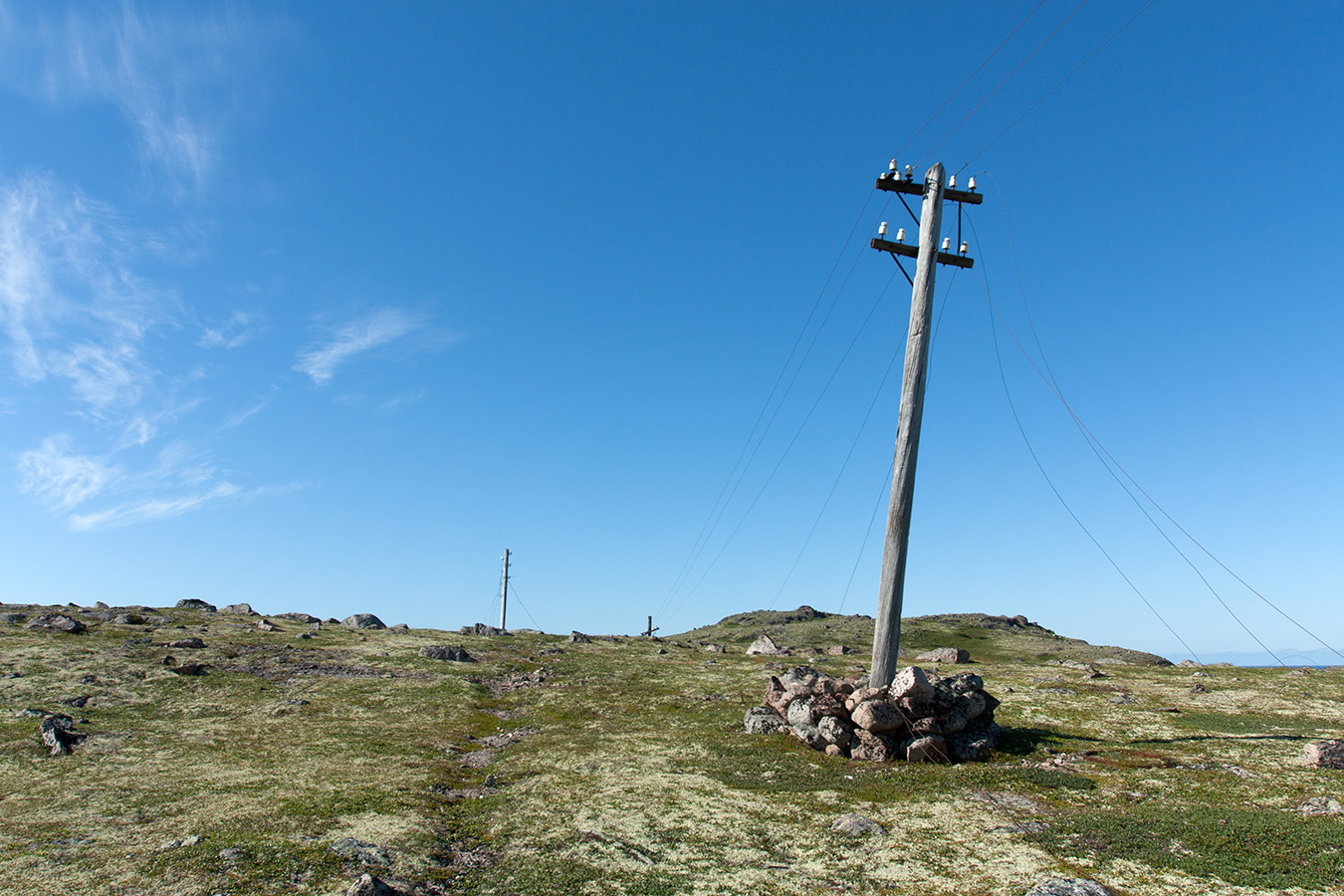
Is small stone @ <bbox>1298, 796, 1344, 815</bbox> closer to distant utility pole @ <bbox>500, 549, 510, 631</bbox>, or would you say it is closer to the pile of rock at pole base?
the pile of rock at pole base

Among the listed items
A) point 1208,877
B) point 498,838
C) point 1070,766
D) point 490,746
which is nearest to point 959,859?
point 1208,877

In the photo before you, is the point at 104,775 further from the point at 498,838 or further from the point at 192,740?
the point at 498,838

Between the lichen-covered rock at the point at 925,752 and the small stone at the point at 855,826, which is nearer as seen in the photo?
the small stone at the point at 855,826

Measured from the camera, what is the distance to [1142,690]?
34.4m

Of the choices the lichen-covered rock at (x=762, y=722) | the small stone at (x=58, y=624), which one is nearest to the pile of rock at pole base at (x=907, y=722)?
the lichen-covered rock at (x=762, y=722)

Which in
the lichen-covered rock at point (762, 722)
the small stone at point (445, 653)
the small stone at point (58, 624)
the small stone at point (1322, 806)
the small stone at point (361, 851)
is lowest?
the small stone at point (361, 851)

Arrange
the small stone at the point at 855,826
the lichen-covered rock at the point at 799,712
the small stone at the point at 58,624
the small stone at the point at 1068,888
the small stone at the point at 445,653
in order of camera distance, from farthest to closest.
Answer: the small stone at the point at 445,653 < the small stone at the point at 58,624 < the lichen-covered rock at the point at 799,712 < the small stone at the point at 855,826 < the small stone at the point at 1068,888

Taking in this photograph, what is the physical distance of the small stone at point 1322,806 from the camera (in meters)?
16.7

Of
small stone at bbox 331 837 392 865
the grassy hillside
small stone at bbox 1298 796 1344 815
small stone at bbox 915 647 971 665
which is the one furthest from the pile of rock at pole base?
small stone at bbox 915 647 971 665

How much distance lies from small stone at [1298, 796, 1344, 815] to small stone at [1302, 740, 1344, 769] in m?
3.50

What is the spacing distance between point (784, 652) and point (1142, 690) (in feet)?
92.4

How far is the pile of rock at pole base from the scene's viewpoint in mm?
Result: 23375

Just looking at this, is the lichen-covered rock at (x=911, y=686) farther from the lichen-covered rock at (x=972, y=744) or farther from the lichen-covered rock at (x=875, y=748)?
the lichen-covered rock at (x=972, y=744)

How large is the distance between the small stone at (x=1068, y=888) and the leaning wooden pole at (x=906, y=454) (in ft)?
39.6
